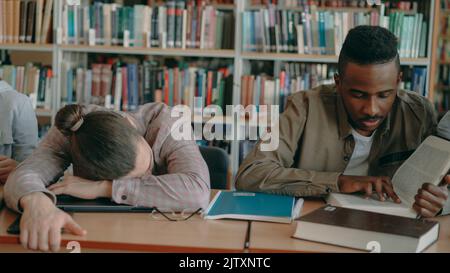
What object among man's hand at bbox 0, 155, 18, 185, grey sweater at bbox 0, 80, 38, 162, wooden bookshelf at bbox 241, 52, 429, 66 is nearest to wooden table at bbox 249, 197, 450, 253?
man's hand at bbox 0, 155, 18, 185

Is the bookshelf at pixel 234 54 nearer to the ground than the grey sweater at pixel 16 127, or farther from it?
farther from it

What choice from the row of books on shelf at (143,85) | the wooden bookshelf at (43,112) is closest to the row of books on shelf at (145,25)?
the row of books on shelf at (143,85)

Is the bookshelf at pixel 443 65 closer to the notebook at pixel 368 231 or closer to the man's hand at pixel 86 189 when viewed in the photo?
the notebook at pixel 368 231

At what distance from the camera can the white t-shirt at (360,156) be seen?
77.7 inches

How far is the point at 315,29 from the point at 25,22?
167 cm

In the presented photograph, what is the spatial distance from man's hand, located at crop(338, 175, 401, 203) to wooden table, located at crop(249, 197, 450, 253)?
174mm

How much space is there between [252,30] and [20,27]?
135 cm

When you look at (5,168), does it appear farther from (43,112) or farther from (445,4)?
(445,4)

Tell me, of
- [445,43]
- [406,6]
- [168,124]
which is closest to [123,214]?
[168,124]

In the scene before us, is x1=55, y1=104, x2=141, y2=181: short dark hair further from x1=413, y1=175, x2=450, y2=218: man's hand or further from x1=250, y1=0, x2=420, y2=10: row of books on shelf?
x1=250, y1=0, x2=420, y2=10: row of books on shelf

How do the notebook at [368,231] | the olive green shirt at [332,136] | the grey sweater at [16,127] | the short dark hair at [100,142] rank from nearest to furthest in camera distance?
the notebook at [368,231] → the short dark hair at [100,142] → the olive green shirt at [332,136] → the grey sweater at [16,127]

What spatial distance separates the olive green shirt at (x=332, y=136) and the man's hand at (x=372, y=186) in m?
0.19

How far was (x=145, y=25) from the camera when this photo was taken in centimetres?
348
